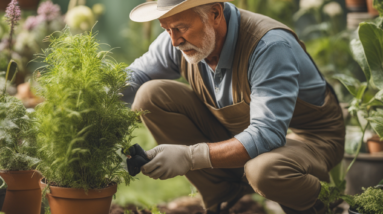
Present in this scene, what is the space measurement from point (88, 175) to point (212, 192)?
0.94m

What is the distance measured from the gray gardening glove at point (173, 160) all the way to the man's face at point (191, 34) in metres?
0.49

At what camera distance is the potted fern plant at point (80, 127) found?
1.39m

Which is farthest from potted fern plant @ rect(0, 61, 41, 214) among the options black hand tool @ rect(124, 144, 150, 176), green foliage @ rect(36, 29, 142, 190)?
black hand tool @ rect(124, 144, 150, 176)

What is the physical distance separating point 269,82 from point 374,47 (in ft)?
2.67

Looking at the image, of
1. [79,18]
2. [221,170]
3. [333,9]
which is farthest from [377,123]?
[79,18]

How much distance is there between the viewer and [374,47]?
2170mm

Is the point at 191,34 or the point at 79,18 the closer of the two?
the point at 191,34

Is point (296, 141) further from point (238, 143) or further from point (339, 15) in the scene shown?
point (339, 15)

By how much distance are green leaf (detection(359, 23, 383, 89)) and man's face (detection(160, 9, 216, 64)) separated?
86 cm

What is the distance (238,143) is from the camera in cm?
172

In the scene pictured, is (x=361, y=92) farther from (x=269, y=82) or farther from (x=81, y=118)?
(x=81, y=118)

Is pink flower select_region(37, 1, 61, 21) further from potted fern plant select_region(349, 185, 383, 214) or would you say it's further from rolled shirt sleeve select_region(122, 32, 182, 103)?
potted fern plant select_region(349, 185, 383, 214)

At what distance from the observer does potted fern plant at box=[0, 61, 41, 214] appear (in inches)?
63.9

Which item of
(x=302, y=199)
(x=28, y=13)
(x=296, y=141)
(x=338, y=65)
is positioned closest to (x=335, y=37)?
(x=338, y=65)
